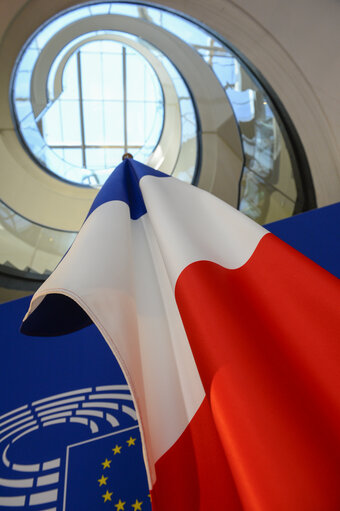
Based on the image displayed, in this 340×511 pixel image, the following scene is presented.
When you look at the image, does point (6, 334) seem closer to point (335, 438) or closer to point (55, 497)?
point (55, 497)

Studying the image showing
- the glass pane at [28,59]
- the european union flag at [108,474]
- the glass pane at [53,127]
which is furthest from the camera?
the glass pane at [53,127]

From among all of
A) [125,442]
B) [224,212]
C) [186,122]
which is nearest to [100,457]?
[125,442]

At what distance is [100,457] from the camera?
1.53 meters

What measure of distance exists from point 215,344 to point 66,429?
3.12 ft

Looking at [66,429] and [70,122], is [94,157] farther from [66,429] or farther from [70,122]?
[66,429]

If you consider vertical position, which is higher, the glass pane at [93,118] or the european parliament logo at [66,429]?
the glass pane at [93,118]

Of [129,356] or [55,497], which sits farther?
[55,497]

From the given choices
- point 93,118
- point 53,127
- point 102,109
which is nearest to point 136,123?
point 102,109

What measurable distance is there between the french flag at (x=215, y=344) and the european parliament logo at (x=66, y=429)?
1.45 ft

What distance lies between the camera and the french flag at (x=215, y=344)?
0.87 metres

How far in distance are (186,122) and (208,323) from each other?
287 inches

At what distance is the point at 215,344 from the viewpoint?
3.49 ft

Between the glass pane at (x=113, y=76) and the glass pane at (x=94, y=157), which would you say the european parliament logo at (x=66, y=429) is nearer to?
the glass pane at (x=94, y=157)

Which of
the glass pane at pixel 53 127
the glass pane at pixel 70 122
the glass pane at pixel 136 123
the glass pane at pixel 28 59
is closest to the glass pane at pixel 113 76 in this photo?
the glass pane at pixel 136 123
